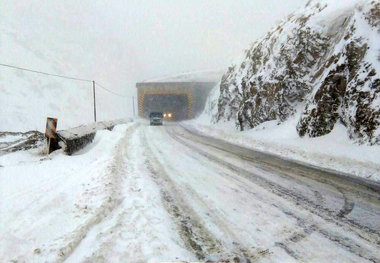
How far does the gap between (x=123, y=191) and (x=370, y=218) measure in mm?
4344

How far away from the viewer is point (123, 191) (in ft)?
17.7

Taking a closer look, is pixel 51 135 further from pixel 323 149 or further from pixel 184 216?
pixel 323 149

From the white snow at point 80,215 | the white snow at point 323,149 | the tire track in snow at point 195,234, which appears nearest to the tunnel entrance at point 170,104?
the white snow at point 323,149

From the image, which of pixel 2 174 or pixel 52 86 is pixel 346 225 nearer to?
pixel 2 174

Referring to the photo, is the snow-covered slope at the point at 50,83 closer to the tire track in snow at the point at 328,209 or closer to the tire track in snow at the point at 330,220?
the tire track in snow at the point at 328,209

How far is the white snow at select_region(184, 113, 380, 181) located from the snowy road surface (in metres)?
1.16

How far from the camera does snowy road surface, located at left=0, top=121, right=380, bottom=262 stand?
10.2 ft

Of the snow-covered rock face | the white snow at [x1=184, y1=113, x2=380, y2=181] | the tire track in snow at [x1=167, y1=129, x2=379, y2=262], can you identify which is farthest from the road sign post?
the snow-covered rock face

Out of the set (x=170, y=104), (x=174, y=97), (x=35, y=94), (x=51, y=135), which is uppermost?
(x=174, y=97)

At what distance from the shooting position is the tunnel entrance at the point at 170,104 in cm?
5284

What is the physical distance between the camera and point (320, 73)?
1312 cm

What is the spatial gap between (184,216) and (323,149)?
7.42 m

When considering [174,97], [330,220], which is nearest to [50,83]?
[174,97]

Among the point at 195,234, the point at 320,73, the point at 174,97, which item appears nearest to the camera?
the point at 195,234
